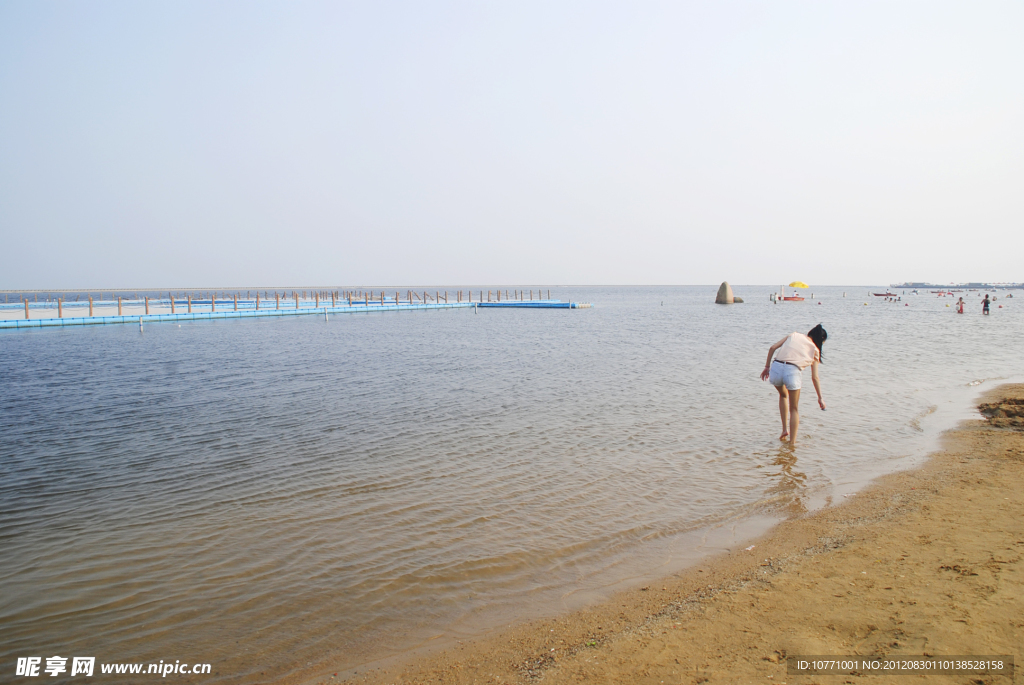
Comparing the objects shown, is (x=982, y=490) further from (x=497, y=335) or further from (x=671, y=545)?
(x=497, y=335)

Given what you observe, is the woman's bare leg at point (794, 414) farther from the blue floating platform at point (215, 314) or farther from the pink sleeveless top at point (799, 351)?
the blue floating platform at point (215, 314)

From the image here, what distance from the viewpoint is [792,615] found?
3.98 metres

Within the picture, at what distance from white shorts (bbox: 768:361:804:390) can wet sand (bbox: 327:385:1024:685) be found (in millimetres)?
2783

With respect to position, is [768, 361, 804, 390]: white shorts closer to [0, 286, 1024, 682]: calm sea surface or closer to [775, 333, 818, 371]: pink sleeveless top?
[775, 333, 818, 371]: pink sleeveless top

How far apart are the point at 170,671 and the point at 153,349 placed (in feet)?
82.6

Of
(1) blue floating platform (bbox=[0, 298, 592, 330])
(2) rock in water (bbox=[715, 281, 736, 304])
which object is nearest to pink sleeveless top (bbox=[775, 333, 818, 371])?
(1) blue floating platform (bbox=[0, 298, 592, 330])

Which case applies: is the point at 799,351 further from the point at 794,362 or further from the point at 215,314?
the point at 215,314

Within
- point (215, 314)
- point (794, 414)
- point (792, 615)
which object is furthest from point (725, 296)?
point (792, 615)

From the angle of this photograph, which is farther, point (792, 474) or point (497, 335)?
point (497, 335)

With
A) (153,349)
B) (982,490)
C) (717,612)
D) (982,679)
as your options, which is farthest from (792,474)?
(153,349)

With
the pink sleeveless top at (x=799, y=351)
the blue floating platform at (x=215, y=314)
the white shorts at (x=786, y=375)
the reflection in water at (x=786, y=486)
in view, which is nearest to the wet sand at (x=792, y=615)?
the reflection in water at (x=786, y=486)

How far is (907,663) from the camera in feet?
10.8

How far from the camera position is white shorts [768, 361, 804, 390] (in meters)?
8.55

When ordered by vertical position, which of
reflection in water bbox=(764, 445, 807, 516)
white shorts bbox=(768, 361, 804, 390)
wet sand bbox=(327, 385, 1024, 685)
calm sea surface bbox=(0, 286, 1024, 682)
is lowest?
calm sea surface bbox=(0, 286, 1024, 682)
